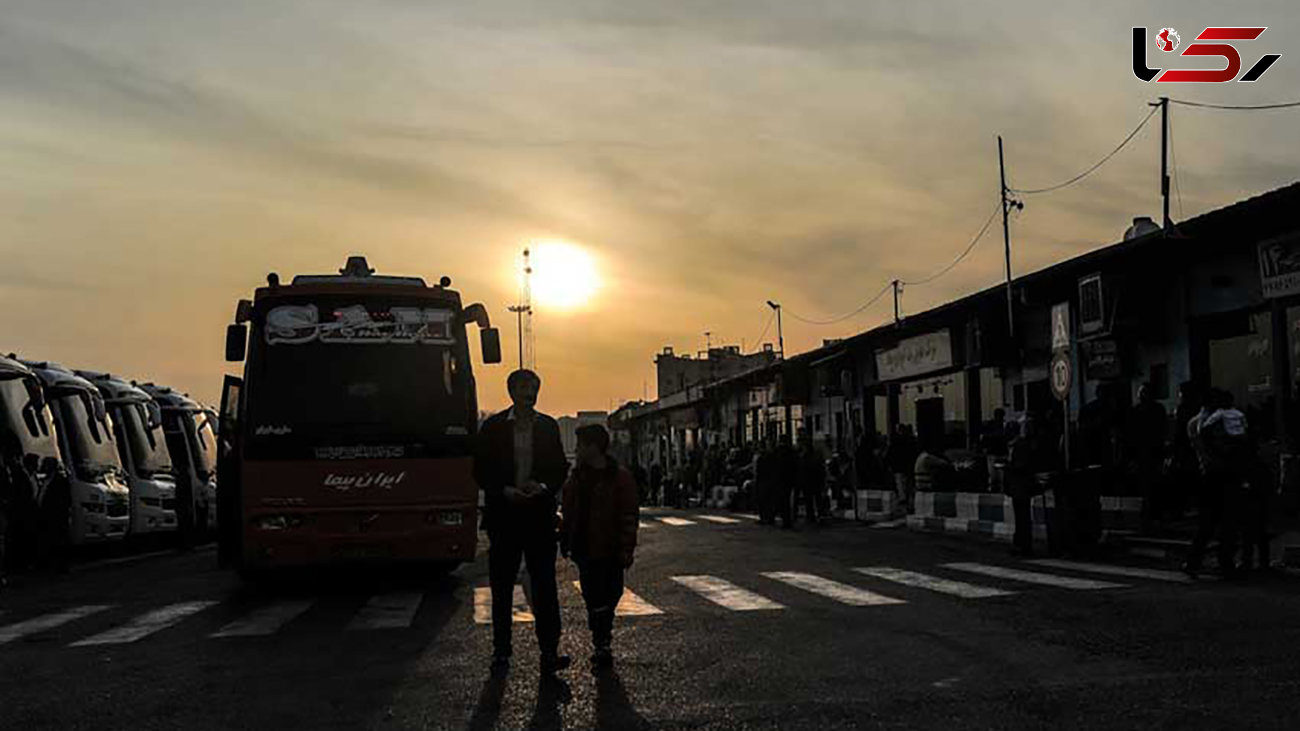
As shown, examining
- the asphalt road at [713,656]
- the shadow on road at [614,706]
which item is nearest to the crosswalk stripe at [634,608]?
the asphalt road at [713,656]

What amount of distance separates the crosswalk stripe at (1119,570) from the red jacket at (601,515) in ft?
22.2

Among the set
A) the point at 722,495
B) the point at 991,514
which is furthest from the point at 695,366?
the point at 991,514

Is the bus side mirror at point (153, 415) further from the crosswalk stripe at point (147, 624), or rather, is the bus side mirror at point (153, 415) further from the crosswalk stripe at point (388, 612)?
the crosswalk stripe at point (388, 612)

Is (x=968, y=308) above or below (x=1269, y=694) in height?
above

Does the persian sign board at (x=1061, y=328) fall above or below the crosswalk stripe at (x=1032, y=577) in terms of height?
above

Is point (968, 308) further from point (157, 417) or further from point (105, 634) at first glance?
point (105, 634)

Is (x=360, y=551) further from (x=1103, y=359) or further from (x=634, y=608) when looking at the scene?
(x=1103, y=359)

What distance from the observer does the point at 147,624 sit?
1224 cm

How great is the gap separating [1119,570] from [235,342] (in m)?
9.90

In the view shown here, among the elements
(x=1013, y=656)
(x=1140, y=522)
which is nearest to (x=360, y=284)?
(x=1013, y=656)

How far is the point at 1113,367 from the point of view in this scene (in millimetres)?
24375

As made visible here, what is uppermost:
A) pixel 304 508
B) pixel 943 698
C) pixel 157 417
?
pixel 157 417

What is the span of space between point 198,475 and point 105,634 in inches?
659

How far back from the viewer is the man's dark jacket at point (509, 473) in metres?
8.96
